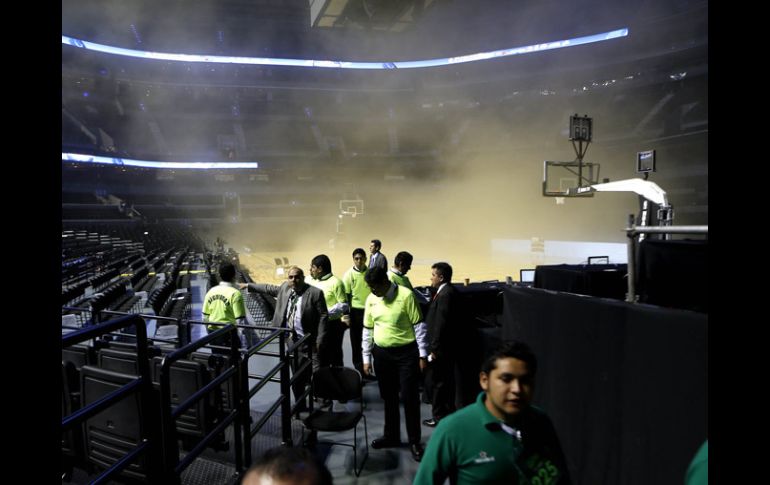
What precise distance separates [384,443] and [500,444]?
218 cm

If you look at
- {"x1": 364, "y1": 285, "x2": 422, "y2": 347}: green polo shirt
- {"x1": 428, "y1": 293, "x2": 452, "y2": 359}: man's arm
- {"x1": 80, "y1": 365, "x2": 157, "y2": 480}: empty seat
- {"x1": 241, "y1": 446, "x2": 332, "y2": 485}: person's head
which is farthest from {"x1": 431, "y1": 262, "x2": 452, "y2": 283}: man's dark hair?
{"x1": 241, "y1": 446, "x2": 332, "y2": 485}: person's head

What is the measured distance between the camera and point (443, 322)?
370cm

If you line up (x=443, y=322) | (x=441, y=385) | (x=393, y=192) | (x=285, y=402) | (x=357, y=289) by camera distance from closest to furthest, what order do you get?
(x=285, y=402) < (x=443, y=322) < (x=441, y=385) < (x=357, y=289) < (x=393, y=192)

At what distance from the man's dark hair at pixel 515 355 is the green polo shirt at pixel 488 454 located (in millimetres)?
193

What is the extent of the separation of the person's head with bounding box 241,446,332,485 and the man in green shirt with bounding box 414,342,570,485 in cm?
79

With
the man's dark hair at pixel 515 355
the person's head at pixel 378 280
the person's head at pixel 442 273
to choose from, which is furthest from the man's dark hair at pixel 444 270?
the man's dark hair at pixel 515 355

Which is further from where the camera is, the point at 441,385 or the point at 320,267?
the point at 320,267

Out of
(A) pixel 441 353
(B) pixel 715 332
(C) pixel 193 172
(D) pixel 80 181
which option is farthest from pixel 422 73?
(B) pixel 715 332

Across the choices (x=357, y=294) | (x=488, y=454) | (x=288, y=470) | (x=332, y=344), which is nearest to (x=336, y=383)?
(x=332, y=344)

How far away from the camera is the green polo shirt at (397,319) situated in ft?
11.5

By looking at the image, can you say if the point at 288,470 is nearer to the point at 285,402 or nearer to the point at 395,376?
the point at 285,402

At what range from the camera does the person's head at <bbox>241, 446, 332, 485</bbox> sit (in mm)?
858

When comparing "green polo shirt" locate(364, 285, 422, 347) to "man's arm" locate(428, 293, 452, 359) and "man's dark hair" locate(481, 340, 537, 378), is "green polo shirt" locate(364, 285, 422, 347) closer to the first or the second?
"man's arm" locate(428, 293, 452, 359)
